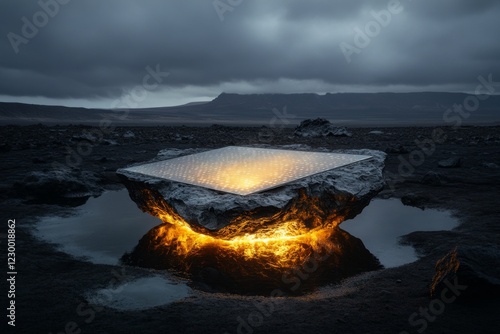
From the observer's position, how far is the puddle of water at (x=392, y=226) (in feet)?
15.4

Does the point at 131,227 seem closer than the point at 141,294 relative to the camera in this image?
No

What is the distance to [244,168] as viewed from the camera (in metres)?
5.47

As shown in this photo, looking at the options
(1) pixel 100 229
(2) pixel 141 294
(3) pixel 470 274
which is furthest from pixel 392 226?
(1) pixel 100 229

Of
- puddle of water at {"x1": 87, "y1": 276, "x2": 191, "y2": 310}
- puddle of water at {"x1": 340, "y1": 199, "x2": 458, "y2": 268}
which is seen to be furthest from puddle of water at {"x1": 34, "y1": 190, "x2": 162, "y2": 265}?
puddle of water at {"x1": 340, "y1": 199, "x2": 458, "y2": 268}

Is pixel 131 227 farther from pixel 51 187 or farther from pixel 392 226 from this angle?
pixel 392 226

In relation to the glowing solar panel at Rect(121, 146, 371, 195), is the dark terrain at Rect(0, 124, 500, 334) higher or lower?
lower

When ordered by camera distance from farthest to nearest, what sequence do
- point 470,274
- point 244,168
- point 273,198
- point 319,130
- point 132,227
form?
point 319,130 < point 132,227 < point 244,168 < point 273,198 < point 470,274

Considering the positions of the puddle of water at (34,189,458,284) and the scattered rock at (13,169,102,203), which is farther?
the scattered rock at (13,169,102,203)

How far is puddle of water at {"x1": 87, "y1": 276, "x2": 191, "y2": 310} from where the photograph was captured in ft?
11.1

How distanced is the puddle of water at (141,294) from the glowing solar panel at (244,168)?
1.33 meters

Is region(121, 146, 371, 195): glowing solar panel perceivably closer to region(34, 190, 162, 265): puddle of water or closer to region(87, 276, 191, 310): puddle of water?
region(34, 190, 162, 265): puddle of water

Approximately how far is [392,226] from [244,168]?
2432 millimetres

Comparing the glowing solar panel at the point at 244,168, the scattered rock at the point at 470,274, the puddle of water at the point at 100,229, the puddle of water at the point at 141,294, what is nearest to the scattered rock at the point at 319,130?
the glowing solar panel at the point at 244,168

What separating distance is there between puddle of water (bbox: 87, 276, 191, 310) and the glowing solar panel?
1326mm
